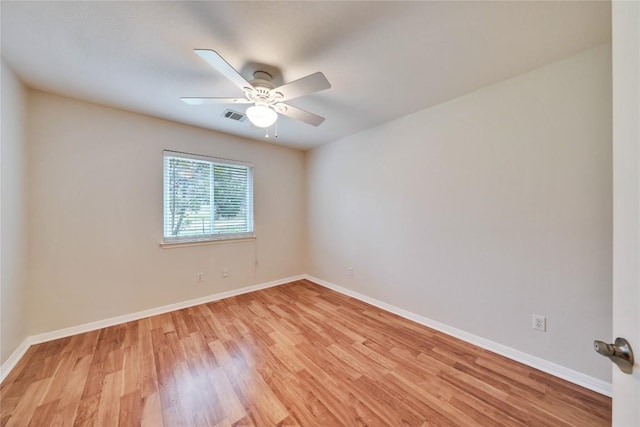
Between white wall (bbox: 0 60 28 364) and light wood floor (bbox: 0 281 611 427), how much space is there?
32 centimetres

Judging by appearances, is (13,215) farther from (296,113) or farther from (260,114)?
(296,113)

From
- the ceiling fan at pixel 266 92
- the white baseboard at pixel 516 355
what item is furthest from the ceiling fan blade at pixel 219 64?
the white baseboard at pixel 516 355

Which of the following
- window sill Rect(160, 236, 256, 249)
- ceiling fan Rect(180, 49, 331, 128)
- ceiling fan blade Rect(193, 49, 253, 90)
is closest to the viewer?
ceiling fan blade Rect(193, 49, 253, 90)

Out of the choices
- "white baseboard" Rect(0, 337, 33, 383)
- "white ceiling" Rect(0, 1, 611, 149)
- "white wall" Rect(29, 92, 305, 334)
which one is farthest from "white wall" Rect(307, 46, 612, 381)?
"white baseboard" Rect(0, 337, 33, 383)

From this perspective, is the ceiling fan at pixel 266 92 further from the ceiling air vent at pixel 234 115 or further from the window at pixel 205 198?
the window at pixel 205 198

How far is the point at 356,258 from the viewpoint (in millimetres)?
3275

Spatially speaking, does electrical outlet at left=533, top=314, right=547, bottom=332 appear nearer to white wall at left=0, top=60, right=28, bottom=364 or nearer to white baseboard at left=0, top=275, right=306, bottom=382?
white baseboard at left=0, top=275, right=306, bottom=382

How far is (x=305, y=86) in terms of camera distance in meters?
1.55

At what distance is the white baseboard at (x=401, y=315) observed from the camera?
1.63 metres

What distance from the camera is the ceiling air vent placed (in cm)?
255

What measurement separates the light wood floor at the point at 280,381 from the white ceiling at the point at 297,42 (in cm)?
237

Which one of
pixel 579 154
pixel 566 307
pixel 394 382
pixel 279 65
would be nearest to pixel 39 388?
pixel 394 382

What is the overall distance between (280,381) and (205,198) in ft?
8.14
